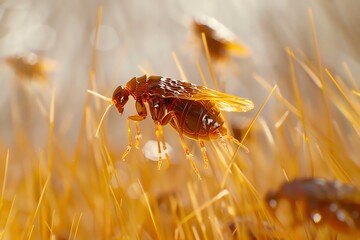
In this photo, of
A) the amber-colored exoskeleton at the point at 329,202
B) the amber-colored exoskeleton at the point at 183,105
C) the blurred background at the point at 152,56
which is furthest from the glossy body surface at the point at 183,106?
the blurred background at the point at 152,56

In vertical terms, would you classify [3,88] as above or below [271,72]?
below

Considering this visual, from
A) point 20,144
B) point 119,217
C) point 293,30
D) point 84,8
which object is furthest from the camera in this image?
point 84,8

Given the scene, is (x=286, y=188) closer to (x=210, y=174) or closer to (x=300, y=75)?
(x=210, y=174)

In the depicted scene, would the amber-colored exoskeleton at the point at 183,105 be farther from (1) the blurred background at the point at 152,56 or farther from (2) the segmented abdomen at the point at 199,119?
(1) the blurred background at the point at 152,56

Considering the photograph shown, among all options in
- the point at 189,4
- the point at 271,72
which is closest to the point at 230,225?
the point at 271,72

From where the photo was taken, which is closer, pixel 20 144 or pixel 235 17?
pixel 20 144

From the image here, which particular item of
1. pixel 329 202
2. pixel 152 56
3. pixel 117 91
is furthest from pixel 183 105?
pixel 152 56

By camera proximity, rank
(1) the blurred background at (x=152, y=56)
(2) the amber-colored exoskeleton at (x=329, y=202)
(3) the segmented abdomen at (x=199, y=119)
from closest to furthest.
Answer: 1. (2) the amber-colored exoskeleton at (x=329, y=202)
2. (3) the segmented abdomen at (x=199, y=119)
3. (1) the blurred background at (x=152, y=56)
